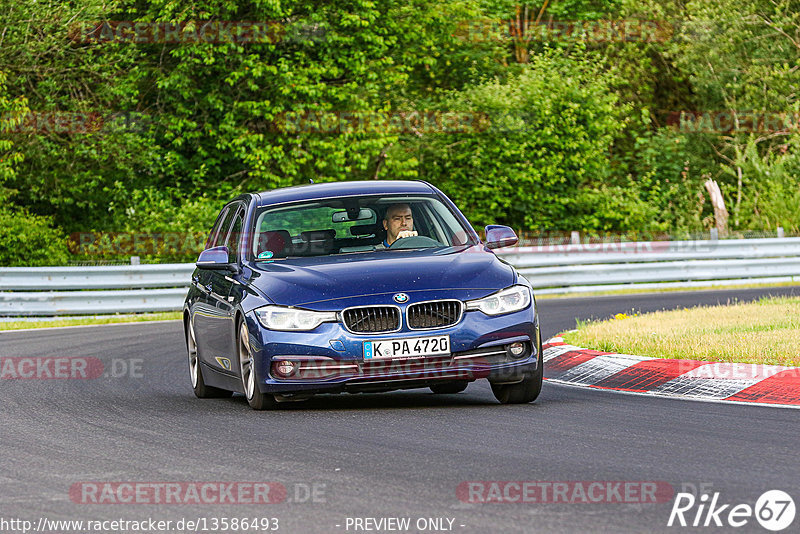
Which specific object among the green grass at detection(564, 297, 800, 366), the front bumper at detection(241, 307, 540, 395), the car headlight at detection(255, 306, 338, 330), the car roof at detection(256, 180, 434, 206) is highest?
the car roof at detection(256, 180, 434, 206)

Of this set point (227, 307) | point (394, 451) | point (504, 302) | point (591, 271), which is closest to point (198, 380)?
point (227, 307)

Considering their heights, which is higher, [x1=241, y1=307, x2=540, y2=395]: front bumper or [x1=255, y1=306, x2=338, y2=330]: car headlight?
[x1=255, y1=306, x2=338, y2=330]: car headlight

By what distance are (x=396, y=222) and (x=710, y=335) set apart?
12.3 feet

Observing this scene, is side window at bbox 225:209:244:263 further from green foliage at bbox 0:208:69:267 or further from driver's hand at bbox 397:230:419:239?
green foliage at bbox 0:208:69:267

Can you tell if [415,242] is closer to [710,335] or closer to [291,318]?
[291,318]

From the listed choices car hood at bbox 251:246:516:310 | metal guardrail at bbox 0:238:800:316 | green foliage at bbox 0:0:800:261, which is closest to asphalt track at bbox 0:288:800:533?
car hood at bbox 251:246:516:310

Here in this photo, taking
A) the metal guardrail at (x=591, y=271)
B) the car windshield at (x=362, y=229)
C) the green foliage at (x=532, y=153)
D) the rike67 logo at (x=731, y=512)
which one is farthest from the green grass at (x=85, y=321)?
the rike67 logo at (x=731, y=512)

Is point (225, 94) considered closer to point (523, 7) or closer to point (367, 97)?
point (367, 97)

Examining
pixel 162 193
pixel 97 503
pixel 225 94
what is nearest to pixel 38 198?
pixel 162 193

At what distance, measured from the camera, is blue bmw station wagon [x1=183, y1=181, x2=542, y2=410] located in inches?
369

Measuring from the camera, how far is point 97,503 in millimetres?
6465

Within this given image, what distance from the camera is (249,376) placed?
10008 mm

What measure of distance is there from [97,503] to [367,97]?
3033cm

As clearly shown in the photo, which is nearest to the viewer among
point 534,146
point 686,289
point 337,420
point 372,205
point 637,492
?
point 637,492
